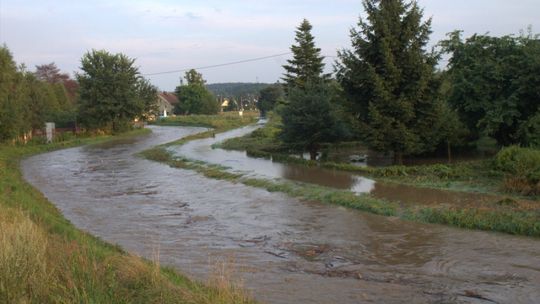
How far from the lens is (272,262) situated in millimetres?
11531

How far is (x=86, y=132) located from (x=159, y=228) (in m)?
47.7

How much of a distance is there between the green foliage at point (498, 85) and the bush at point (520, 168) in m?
2.56

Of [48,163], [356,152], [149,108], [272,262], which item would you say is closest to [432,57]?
[356,152]

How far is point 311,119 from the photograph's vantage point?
1161 inches

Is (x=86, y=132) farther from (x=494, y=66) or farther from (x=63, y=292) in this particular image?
(x=63, y=292)

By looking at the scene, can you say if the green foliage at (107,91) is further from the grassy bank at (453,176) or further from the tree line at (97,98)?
the grassy bank at (453,176)

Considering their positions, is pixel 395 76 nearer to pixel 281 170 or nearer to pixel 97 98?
pixel 281 170

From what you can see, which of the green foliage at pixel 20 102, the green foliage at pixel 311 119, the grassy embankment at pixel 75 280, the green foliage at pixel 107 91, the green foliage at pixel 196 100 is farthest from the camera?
the green foliage at pixel 196 100

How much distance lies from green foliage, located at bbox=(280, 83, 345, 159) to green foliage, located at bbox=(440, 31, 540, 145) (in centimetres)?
688

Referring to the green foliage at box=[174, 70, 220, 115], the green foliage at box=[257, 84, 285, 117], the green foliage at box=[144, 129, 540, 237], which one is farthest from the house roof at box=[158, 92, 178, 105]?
the green foliage at box=[144, 129, 540, 237]

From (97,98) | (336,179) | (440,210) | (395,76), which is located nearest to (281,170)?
(336,179)

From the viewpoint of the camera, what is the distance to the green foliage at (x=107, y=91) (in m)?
57.9

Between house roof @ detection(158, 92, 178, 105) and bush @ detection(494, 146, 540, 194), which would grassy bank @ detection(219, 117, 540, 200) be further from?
house roof @ detection(158, 92, 178, 105)

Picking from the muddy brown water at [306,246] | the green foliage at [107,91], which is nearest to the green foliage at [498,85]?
the muddy brown water at [306,246]
